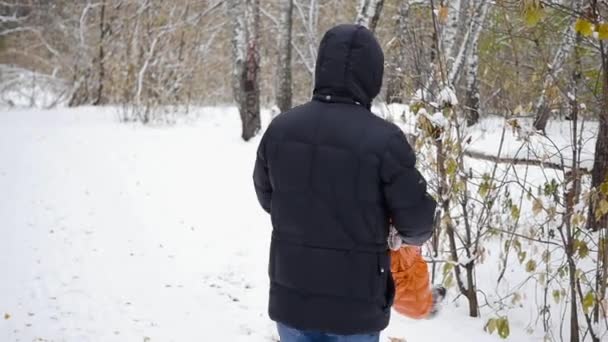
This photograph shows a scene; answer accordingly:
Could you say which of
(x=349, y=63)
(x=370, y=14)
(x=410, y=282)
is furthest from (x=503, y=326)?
(x=370, y=14)

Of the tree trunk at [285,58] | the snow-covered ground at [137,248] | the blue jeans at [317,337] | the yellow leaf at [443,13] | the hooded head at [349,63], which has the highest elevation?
the tree trunk at [285,58]

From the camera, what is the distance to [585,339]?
164 inches

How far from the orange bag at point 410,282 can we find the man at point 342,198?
0.82 ft

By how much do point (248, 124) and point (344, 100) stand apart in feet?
29.9

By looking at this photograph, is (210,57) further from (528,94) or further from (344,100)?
(344,100)

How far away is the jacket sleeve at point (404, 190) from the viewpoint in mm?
2123

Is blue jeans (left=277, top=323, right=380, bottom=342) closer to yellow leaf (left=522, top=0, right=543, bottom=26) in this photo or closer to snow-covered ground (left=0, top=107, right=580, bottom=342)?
yellow leaf (left=522, top=0, right=543, bottom=26)

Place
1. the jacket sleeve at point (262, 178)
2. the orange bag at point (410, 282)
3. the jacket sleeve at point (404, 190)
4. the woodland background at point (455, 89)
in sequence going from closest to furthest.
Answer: the jacket sleeve at point (404, 190)
the jacket sleeve at point (262, 178)
the orange bag at point (410, 282)
the woodland background at point (455, 89)

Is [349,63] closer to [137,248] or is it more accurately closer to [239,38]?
[137,248]

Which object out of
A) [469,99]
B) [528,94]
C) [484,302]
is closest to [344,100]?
[528,94]

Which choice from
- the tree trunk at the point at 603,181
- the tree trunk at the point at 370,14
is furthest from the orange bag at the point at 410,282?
the tree trunk at the point at 370,14

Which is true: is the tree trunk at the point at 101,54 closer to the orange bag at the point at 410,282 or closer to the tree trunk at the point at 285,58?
the tree trunk at the point at 285,58

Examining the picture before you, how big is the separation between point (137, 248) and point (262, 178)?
3844mm

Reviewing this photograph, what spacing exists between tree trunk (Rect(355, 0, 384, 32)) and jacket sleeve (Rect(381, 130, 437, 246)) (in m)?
5.74
